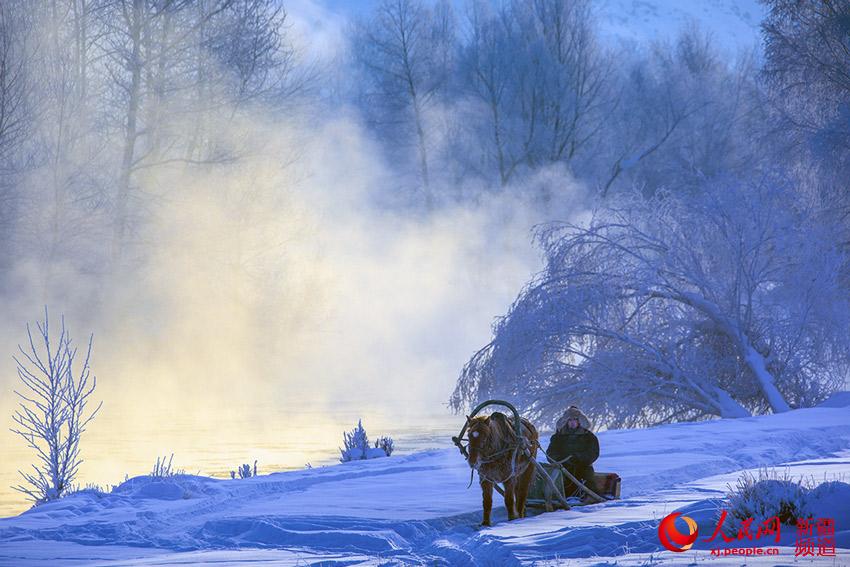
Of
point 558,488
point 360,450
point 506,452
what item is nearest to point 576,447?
point 558,488

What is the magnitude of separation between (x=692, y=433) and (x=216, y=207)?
71.9 ft

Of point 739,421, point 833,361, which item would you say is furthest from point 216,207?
point 739,421

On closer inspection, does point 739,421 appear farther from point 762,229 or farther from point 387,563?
point 387,563

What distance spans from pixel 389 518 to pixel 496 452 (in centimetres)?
97

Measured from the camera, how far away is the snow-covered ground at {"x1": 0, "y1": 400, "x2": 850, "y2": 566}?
7148 mm

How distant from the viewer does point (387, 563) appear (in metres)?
7.01

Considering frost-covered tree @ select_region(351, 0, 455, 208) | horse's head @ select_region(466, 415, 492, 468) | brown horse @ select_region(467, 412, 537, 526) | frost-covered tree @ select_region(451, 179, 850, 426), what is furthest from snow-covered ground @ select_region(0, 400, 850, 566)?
frost-covered tree @ select_region(351, 0, 455, 208)

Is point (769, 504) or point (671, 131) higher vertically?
point (671, 131)

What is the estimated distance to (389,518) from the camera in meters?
8.48

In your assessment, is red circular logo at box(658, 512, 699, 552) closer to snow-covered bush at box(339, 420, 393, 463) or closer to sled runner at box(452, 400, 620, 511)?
sled runner at box(452, 400, 620, 511)

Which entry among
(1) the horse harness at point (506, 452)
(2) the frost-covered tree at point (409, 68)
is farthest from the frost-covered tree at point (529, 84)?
(1) the horse harness at point (506, 452)

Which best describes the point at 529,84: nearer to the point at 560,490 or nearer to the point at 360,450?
the point at 360,450

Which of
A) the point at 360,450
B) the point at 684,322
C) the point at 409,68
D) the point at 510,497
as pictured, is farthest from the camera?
the point at 409,68

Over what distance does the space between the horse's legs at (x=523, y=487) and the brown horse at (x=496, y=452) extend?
0.19ft
